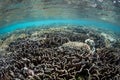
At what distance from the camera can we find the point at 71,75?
5156mm

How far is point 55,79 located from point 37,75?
1.68ft

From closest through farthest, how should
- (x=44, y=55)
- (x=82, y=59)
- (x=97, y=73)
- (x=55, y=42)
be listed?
1. (x=97, y=73)
2. (x=82, y=59)
3. (x=44, y=55)
4. (x=55, y=42)

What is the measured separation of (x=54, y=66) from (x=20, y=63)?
4.34ft

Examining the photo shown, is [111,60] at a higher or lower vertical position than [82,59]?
lower

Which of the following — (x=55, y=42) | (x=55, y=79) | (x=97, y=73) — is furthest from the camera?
(x=55, y=42)

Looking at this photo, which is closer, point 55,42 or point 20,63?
point 20,63

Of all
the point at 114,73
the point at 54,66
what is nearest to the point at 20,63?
the point at 54,66

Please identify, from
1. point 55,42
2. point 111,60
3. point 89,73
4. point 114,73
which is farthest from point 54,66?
point 55,42

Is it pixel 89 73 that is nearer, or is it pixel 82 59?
pixel 89 73

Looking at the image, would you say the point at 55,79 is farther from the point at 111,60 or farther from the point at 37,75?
the point at 111,60

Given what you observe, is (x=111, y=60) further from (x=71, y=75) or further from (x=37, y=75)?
(x=37, y=75)

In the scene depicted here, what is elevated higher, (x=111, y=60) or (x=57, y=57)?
(x=57, y=57)

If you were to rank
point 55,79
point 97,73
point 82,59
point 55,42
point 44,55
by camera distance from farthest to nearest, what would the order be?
point 55,42 < point 44,55 < point 82,59 < point 97,73 < point 55,79

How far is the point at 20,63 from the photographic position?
6.29 meters
